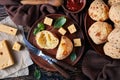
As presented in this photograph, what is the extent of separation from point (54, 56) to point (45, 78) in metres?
0.09

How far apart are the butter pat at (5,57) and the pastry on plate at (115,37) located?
0.37m

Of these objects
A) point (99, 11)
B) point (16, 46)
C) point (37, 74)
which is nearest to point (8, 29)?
point (16, 46)

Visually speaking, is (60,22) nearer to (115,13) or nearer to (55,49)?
(55,49)

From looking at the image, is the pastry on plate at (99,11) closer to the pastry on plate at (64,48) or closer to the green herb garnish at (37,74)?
the pastry on plate at (64,48)

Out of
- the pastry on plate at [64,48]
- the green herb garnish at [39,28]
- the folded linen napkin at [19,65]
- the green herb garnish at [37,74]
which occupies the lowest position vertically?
the green herb garnish at [37,74]

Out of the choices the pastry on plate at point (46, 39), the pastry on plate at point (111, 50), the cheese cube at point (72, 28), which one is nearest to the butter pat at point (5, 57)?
the pastry on plate at point (46, 39)

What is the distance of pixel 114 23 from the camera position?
1017mm

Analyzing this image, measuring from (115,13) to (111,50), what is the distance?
0.39 feet

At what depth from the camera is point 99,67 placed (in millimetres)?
1053

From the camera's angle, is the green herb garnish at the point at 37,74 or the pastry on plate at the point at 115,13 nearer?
the pastry on plate at the point at 115,13

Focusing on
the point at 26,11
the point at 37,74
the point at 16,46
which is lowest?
the point at 37,74

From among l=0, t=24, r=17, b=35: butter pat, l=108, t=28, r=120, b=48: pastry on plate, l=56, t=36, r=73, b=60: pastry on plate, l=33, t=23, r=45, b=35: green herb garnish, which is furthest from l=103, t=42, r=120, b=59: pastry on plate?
l=0, t=24, r=17, b=35: butter pat

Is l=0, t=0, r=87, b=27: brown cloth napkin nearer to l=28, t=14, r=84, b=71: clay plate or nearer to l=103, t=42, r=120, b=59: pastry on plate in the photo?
l=28, t=14, r=84, b=71: clay plate

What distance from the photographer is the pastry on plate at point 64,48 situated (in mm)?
1033
